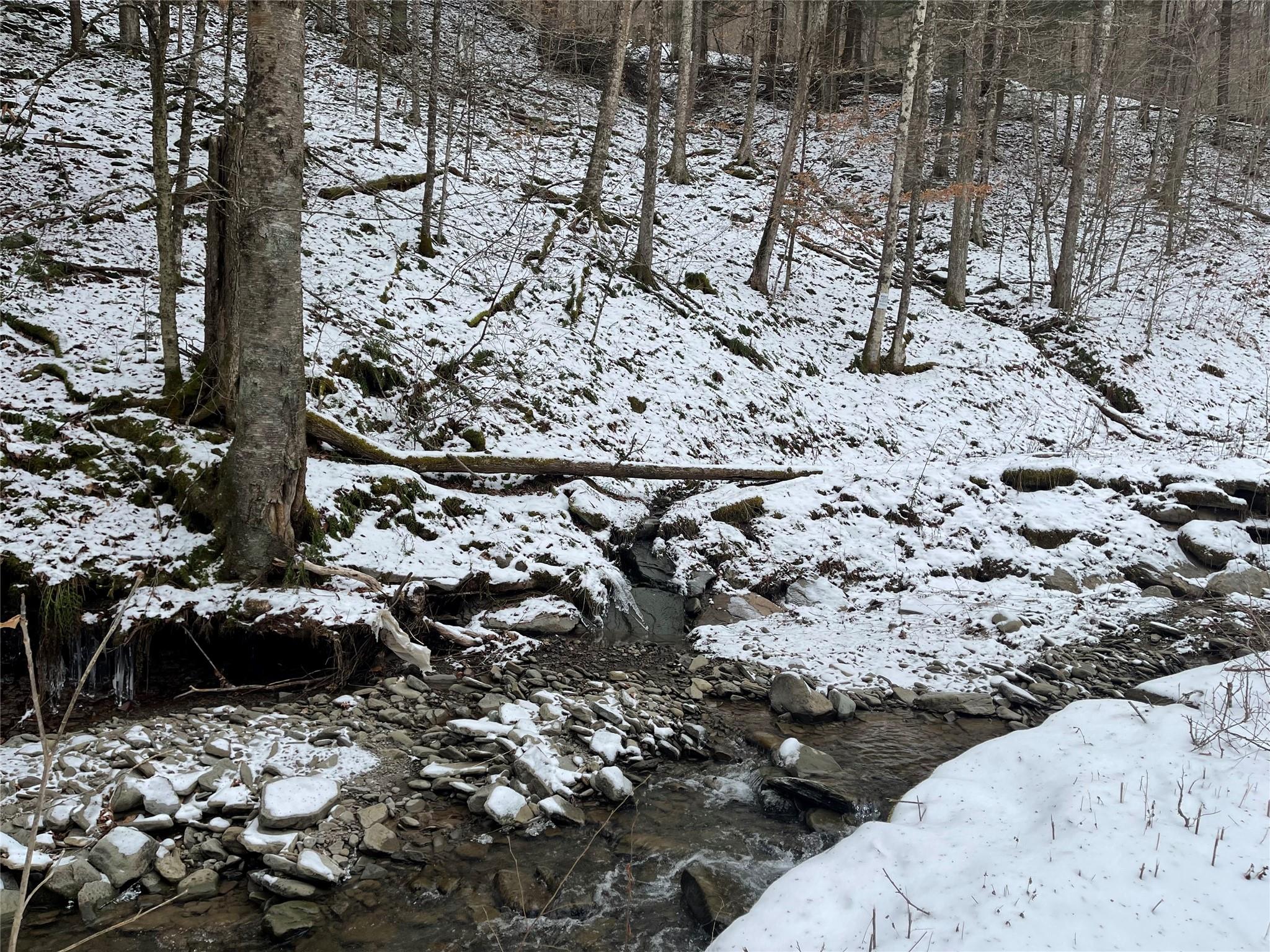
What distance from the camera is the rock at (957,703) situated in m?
6.31

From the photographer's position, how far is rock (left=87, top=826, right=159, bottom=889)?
3.86 m

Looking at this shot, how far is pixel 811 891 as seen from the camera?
362 cm

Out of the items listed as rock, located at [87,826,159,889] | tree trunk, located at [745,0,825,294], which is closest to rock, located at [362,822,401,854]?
rock, located at [87,826,159,889]

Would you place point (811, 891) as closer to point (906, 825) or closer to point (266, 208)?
point (906, 825)

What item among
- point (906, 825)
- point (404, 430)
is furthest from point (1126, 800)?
point (404, 430)

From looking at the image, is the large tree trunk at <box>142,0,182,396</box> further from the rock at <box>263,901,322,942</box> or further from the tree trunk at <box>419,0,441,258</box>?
the rock at <box>263,901,322,942</box>

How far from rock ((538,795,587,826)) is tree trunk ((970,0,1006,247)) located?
1523 cm

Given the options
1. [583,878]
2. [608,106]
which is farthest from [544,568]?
[608,106]

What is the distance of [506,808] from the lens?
463cm

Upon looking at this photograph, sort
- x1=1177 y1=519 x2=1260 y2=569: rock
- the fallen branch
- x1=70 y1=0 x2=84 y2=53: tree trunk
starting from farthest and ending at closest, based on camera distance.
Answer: the fallen branch → x1=70 y1=0 x2=84 y2=53: tree trunk → x1=1177 y1=519 x2=1260 y2=569: rock

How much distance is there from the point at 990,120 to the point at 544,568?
18.4m

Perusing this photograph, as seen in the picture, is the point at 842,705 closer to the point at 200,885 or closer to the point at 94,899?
the point at 200,885

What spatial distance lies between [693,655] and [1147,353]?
15.2 meters

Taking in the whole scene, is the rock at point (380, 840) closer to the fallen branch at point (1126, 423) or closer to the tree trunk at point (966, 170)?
the fallen branch at point (1126, 423)
